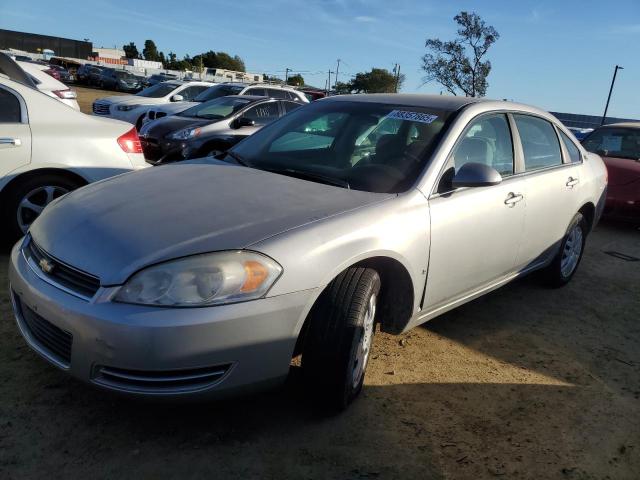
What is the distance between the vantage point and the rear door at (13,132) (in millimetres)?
4223

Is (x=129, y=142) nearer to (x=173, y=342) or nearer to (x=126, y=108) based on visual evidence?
(x=173, y=342)

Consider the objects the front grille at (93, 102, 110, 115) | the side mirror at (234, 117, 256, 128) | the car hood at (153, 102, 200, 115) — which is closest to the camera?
the side mirror at (234, 117, 256, 128)

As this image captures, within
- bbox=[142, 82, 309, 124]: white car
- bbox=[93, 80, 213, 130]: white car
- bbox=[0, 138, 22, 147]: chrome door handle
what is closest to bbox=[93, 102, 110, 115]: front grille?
bbox=[93, 80, 213, 130]: white car

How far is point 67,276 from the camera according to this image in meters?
2.26

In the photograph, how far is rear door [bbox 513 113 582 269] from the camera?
3.80 metres

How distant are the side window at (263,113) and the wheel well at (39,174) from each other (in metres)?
A: 5.05

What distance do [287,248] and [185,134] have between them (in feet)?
23.1

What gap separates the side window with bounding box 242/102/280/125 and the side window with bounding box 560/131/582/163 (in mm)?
5824

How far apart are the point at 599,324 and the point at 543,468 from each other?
2081 millimetres

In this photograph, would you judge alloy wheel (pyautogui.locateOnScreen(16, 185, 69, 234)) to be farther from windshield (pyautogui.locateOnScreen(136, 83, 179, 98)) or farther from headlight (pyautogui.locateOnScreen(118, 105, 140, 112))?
windshield (pyautogui.locateOnScreen(136, 83, 179, 98))

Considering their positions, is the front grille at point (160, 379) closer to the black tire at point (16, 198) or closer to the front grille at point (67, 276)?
the front grille at point (67, 276)

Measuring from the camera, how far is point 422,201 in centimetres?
287

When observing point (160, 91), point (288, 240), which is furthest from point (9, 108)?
point (160, 91)

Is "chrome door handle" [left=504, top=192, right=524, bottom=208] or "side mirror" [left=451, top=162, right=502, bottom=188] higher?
"side mirror" [left=451, top=162, right=502, bottom=188]
